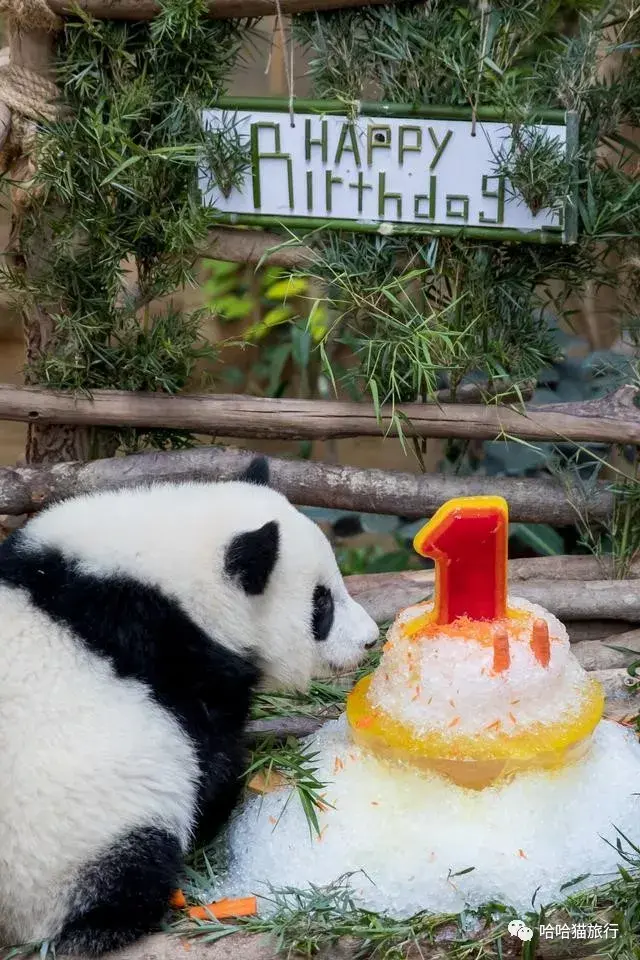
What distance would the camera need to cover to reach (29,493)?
3.71m

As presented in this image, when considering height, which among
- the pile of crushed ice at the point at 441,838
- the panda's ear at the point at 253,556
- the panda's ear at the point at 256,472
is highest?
the panda's ear at the point at 256,472

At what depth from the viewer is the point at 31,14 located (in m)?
3.33

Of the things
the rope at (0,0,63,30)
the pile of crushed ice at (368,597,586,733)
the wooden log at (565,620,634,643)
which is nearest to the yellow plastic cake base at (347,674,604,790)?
the pile of crushed ice at (368,597,586,733)

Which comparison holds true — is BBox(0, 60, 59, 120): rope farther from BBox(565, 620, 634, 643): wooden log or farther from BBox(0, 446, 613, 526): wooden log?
BBox(565, 620, 634, 643): wooden log

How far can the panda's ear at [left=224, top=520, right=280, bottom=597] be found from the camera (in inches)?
87.8

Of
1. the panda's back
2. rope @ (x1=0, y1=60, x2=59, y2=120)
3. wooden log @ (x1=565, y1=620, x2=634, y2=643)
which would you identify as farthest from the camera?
wooden log @ (x1=565, y1=620, x2=634, y2=643)

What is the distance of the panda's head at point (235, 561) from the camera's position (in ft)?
7.52

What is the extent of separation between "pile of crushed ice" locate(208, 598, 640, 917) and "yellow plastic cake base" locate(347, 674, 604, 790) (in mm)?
27

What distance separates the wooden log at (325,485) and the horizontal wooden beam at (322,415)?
0.13m

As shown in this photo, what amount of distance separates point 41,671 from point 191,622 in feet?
1.08

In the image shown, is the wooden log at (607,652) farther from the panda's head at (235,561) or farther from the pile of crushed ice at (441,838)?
the panda's head at (235,561)

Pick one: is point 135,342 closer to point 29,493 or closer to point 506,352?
point 29,493

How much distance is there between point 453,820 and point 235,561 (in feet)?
2.49

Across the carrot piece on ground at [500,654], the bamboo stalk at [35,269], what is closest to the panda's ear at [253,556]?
the carrot piece on ground at [500,654]
